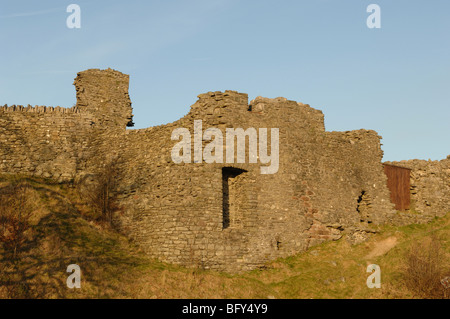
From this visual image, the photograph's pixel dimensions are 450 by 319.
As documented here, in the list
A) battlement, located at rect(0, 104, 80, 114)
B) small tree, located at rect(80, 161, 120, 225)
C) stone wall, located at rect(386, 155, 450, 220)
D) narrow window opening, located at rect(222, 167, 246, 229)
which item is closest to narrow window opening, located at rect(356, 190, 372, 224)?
stone wall, located at rect(386, 155, 450, 220)

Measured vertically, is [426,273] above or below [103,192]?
below

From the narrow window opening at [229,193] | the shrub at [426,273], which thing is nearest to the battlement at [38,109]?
the narrow window opening at [229,193]

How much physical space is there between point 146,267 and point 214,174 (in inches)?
163

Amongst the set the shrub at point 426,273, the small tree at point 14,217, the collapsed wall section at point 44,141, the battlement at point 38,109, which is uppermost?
the battlement at point 38,109

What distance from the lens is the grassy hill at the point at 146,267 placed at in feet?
46.4

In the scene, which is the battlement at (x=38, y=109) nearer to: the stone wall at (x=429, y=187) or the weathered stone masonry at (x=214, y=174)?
the weathered stone masonry at (x=214, y=174)

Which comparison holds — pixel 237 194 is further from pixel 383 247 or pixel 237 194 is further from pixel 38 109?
pixel 38 109

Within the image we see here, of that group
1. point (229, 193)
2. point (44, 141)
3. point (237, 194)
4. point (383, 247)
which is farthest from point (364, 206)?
point (44, 141)

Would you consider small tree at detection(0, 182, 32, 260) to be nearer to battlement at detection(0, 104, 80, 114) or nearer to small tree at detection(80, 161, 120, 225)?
small tree at detection(80, 161, 120, 225)

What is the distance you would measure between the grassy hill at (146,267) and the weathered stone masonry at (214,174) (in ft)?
2.87

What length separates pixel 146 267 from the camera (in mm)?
16016

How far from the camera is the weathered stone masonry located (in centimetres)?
1720

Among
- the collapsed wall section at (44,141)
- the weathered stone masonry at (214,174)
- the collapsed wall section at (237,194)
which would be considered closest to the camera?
the collapsed wall section at (237,194)
